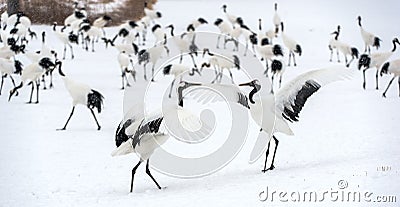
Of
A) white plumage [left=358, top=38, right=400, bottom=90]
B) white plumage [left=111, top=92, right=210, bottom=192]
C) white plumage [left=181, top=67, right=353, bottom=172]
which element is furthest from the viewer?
white plumage [left=358, top=38, right=400, bottom=90]

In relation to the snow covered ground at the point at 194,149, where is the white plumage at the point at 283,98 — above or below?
above

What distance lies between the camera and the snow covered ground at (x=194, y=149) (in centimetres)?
266

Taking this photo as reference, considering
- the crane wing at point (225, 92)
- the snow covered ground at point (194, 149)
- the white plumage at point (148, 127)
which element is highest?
the crane wing at point (225, 92)

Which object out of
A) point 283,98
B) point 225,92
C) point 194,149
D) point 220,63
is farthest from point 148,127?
point 220,63

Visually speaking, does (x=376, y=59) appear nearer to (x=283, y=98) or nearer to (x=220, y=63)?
(x=220, y=63)

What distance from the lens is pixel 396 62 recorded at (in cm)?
518

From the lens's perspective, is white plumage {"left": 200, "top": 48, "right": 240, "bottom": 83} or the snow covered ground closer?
the snow covered ground

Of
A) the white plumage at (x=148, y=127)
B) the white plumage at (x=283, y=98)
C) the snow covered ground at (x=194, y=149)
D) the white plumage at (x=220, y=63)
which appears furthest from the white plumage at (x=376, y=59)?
the white plumage at (x=148, y=127)

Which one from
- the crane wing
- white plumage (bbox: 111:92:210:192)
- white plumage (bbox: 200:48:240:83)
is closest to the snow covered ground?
white plumage (bbox: 111:92:210:192)

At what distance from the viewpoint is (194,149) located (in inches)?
148

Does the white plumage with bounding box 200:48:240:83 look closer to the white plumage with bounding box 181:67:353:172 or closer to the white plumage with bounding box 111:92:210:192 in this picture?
the white plumage with bounding box 181:67:353:172

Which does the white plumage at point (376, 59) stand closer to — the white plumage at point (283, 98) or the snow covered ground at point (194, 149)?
the snow covered ground at point (194, 149)

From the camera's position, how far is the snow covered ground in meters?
2.66

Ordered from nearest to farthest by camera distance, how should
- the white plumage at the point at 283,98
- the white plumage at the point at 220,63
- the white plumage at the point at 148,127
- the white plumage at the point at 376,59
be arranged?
the white plumage at the point at 148,127
the white plumage at the point at 283,98
the white plumage at the point at 376,59
the white plumage at the point at 220,63
